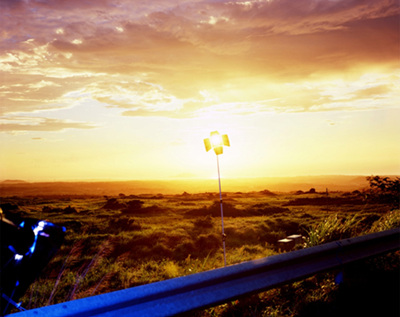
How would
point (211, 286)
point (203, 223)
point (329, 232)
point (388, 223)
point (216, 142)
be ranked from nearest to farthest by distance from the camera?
point (211, 286) → point (329, 232) → point (388, 223) → point (216, 142) → point (203, 223)

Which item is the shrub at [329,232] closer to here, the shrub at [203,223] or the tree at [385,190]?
the tree at [385,190]

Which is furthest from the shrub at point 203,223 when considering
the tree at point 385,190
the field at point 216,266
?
the tree at point 385,190

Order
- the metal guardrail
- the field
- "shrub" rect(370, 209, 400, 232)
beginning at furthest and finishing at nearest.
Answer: "shrub" rect(370, 209, 400, 232)
the field
the metal guardrail

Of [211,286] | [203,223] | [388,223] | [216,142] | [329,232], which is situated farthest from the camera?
[203,223]

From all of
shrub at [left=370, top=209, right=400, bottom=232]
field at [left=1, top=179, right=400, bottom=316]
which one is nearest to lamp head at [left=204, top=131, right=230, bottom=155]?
Answer: field at [left=1, top=179, right=400, bottom=316]

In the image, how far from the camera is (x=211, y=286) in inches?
160

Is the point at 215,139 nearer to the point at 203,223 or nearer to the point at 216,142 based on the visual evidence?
the point at 216,142

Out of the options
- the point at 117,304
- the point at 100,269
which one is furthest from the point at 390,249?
the point at 100,269

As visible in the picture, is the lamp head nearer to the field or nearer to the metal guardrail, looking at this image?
the field

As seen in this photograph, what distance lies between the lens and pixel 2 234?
242 cm

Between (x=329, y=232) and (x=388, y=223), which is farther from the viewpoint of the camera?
(x=388, y=223)

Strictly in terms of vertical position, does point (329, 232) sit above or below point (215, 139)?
below

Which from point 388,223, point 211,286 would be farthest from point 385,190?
point 211,286

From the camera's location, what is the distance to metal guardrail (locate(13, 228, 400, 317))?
3.30 m
